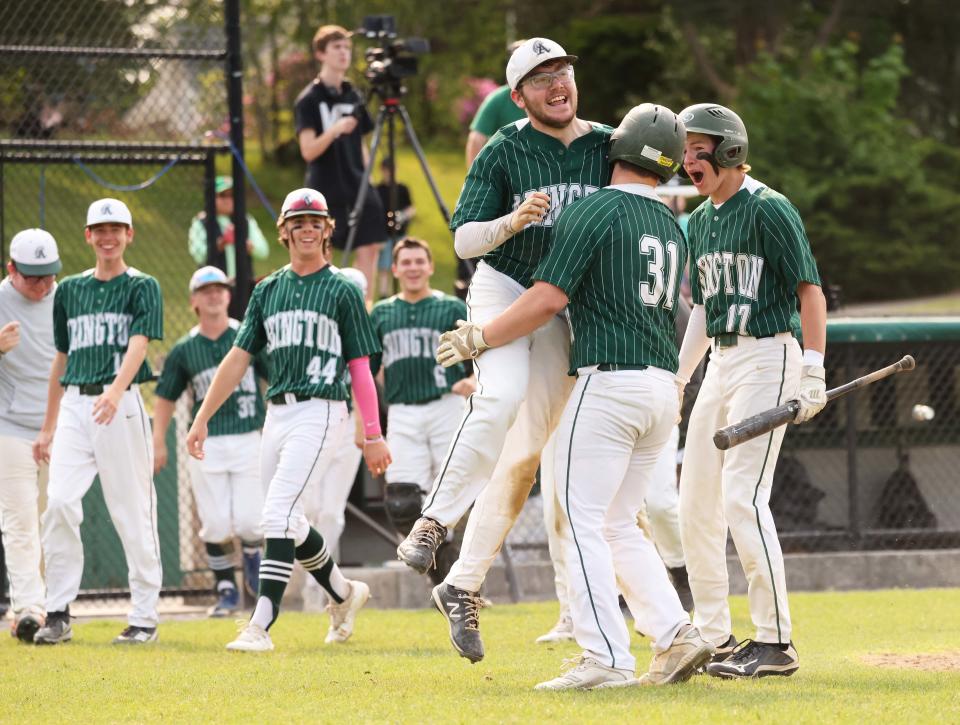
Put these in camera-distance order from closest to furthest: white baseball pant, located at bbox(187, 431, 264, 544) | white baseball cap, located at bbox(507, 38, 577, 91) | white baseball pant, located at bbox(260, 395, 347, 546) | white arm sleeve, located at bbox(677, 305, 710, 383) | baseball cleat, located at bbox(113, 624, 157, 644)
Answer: white baseball cap, located at bbox(507, 38, 577, 91) < white arm sleeve, located at bbox(677, 305, 710, 383) < white baseball pant, located at bbox(260, 395, 347, 546) < baseball cleat, located at bbox(113, 624, 157, 644) < white baseball pant, located at bbox(187, 431, 264, 544)

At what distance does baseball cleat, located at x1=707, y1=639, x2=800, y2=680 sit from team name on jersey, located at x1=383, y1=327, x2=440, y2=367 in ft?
14.4

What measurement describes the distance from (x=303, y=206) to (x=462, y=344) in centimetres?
245

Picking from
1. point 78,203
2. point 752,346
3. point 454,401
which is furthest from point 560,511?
point 78,203

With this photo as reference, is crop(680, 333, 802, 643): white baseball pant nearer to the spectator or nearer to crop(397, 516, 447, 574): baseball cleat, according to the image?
crop(397, 516, 447, 574): baseball cleat

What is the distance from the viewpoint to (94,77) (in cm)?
1121

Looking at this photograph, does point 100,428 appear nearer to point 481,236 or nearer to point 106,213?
point 106,213

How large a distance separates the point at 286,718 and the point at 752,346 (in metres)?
2.66

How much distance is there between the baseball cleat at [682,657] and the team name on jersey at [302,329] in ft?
10.1

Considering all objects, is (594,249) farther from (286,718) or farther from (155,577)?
(155,577)

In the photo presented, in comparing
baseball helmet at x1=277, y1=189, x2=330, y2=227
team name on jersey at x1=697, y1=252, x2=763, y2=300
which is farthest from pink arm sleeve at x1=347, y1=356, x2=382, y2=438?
team name on jersey at x1=697, y1=252, x2=763, y2=300

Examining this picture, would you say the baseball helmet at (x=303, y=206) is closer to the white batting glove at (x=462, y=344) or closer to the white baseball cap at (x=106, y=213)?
the white baseball cap at (x=106, y=213)

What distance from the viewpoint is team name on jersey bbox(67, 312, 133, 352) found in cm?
898

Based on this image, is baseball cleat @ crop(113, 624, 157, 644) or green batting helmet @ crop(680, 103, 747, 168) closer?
green batting helmet @ crop(680, 103, 747, 168)

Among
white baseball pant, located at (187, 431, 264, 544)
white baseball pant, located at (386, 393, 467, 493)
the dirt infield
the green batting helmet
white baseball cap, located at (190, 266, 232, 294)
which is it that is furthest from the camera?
white baseball pant, located at (187, 431, 264, 544)
